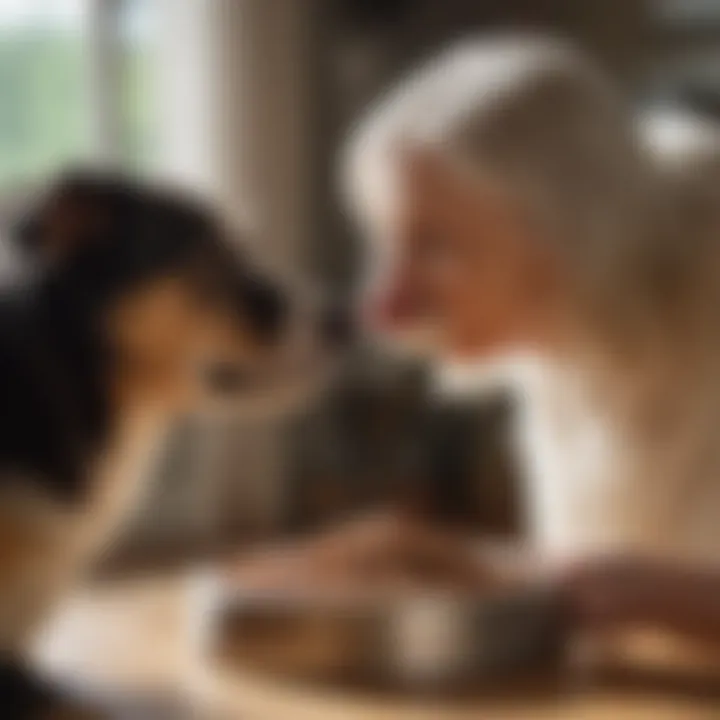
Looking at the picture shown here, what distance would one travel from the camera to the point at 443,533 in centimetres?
78

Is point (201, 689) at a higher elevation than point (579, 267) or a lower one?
lower

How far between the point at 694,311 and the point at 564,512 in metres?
0.13

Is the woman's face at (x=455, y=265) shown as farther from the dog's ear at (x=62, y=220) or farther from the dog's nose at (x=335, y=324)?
the dog's ear at (x=62, y=220)

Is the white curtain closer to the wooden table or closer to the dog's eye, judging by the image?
the dog's eye

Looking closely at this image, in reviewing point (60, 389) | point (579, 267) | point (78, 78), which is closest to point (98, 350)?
point (60, 389)

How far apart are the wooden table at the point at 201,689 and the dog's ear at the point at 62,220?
0.57 ft

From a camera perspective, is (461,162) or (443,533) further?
(443,533)

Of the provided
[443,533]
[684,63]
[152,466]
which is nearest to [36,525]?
[152,466]

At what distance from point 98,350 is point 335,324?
0.39 feet

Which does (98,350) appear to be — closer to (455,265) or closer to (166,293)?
(166,293)

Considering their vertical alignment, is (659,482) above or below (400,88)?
below

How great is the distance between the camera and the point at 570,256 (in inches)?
27.5

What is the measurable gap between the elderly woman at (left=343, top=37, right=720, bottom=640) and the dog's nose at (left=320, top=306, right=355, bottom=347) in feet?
0.04

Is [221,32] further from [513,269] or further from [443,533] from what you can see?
[443,533]
